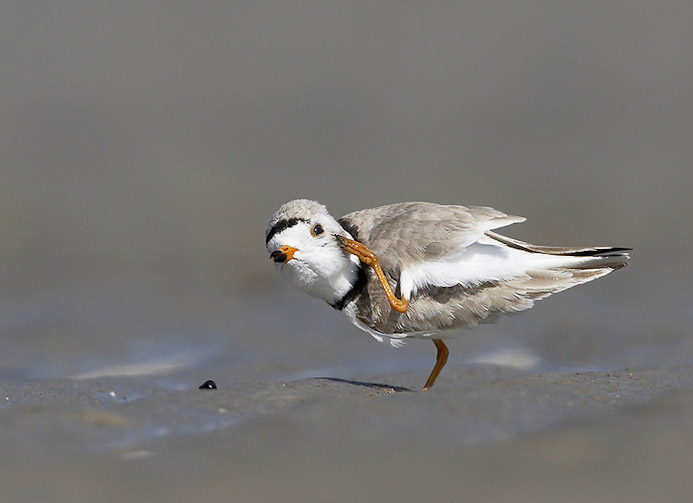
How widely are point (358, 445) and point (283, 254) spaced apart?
1404 millimetres

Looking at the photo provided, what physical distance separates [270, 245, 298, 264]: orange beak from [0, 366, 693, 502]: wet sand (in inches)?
30.0

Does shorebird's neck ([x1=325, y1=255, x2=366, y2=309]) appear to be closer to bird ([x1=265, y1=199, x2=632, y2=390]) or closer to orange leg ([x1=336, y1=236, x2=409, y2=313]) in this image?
bird ([x1=265, y1=199, x2=632, y2=390])

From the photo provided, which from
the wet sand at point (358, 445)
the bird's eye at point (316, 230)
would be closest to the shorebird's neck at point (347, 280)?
the bird's eye at point (316, 230)

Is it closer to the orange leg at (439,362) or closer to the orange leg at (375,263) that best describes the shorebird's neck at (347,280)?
the orange leg at (375,263)

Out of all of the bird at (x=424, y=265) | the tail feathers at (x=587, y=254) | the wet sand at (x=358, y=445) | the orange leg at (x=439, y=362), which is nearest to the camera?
the wet sand at (x=358, y=445)

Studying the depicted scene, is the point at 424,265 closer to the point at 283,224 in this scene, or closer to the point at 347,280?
the point at 347,280

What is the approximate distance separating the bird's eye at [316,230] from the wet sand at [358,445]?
0.92 m

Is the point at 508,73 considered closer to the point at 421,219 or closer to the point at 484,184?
the point at 484,184

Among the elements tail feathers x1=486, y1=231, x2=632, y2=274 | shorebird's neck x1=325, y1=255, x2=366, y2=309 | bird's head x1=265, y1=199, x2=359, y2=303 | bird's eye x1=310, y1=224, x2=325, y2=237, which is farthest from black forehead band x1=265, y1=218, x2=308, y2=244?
tail feathers x1=486, y1=231, x2=632, y2=274

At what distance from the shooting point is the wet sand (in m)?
4.36

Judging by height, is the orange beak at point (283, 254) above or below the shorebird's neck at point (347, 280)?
above

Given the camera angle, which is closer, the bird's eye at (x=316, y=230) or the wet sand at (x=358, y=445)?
the wet sand at (x=358, y=445)

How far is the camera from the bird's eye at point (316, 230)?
5887 mm

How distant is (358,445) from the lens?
4.77m
